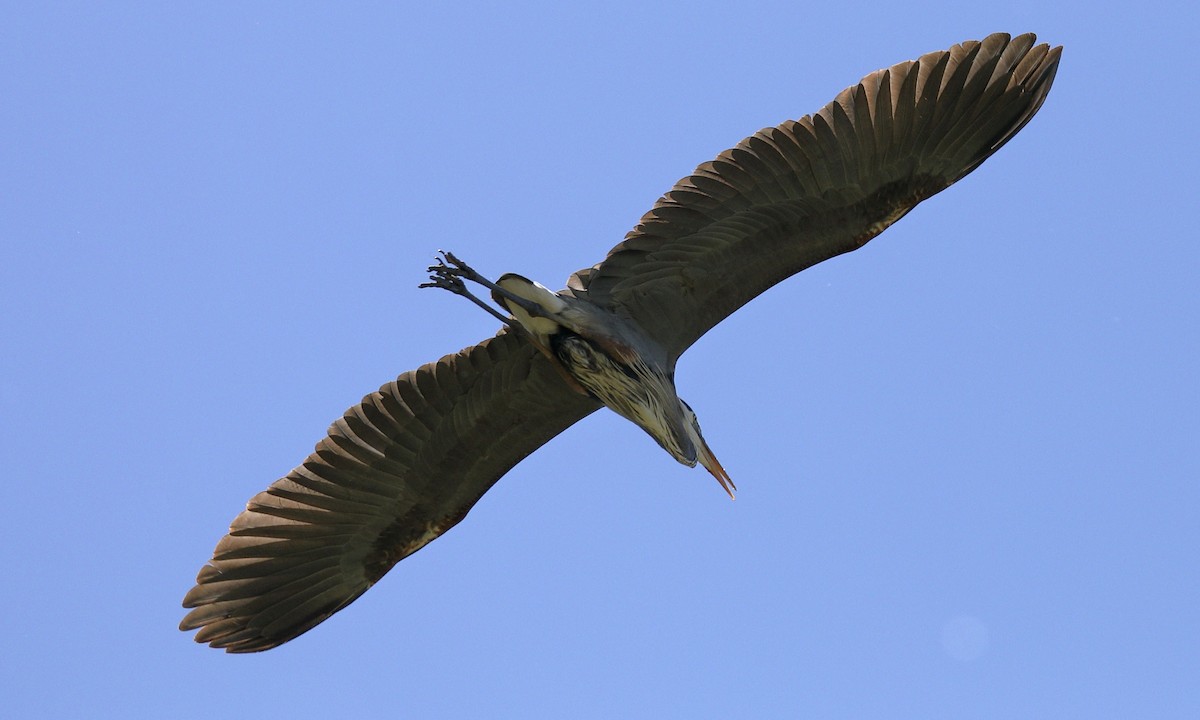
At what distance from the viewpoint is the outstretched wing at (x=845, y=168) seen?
10.8m

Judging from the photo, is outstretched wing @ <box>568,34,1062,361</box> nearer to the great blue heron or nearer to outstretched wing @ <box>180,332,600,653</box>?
the great blue heron

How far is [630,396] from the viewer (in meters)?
11.3

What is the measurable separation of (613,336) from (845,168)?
78.0 inches

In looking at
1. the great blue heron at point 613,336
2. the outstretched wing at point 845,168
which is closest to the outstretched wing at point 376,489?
the great blue heron at point 613,336

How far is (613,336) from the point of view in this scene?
11.1 m

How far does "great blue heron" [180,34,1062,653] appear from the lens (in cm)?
1086

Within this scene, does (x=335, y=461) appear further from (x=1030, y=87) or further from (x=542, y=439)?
(x=1030, y=87)

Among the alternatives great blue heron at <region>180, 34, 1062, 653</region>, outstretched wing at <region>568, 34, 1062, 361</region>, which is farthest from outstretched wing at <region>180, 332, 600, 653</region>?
outstretched wing at <region>568, 34, 1062, 361</region>

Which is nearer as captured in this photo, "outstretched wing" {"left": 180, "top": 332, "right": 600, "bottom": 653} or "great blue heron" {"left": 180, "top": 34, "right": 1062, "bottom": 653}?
"great blue heron" {"left": 180, "top": 34, "right": 1062, "bottom": 653}

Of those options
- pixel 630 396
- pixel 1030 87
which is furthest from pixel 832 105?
pixel 630 396

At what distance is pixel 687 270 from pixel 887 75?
192cm

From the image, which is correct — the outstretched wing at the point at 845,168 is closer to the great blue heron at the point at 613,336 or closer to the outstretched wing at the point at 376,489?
the great blue heron at the point at 613,336

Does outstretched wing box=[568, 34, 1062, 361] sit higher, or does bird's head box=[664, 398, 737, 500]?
outstretched wing box=[568, 34, 1062, 361]

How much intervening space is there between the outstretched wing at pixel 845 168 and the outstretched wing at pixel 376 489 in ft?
4.34
